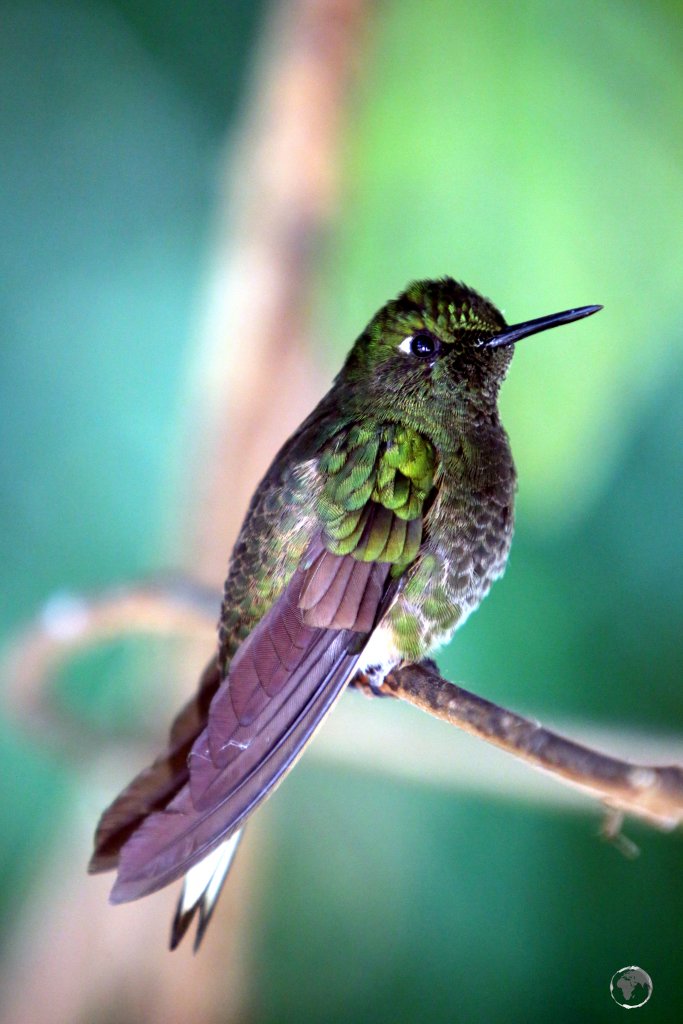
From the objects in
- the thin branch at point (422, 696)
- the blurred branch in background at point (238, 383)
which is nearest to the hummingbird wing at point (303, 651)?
the thin branch at point (422, 696)

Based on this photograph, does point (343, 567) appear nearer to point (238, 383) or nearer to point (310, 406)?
point (310, 406)

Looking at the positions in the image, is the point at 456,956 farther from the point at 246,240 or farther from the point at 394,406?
the point at 246,240

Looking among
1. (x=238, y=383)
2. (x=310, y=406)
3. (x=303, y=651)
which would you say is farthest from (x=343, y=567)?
(x=238, y=383)

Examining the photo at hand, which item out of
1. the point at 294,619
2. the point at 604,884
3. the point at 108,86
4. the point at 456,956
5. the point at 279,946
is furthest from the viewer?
the point at 108,86

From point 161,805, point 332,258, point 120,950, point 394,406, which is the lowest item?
point 120,950

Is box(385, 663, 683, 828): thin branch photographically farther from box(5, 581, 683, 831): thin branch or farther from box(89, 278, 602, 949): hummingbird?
box(89, 278, 602, 949): hummingbird

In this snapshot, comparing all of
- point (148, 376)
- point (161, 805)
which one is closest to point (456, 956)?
point (161, 805)

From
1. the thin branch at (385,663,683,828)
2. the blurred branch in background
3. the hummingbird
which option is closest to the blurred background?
the blurred branch in background

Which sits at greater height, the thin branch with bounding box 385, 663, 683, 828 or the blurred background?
the blurred background
